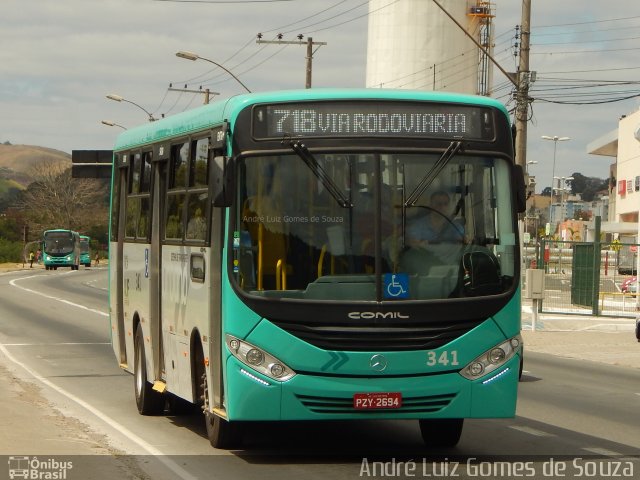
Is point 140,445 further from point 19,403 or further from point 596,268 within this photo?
point 596,268

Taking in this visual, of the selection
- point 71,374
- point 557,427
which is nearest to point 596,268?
point 71,374

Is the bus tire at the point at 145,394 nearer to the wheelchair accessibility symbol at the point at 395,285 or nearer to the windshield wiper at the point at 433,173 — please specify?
the wheelchair accessibility symbol at the point at 395,285

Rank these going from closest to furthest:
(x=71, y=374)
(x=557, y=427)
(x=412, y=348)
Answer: (x=412, y=348)
(x=557, y=427)
(x=71, y=374)

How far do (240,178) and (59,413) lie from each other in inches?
182

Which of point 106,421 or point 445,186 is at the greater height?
point 445,186

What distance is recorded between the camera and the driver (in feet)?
33.1

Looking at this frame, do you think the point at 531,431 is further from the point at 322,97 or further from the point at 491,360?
the point at 322,97

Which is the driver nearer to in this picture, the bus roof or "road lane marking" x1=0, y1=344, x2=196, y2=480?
the bus roof

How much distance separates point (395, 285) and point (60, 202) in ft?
401

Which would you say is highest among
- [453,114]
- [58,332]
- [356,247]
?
[453,114]

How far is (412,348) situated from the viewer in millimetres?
9922

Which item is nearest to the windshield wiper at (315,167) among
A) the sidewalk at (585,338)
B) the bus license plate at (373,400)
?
the bus license plate at (373,400)

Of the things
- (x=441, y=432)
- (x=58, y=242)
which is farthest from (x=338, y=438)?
(x=58, y=242)

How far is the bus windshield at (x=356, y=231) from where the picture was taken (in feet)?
32.7
